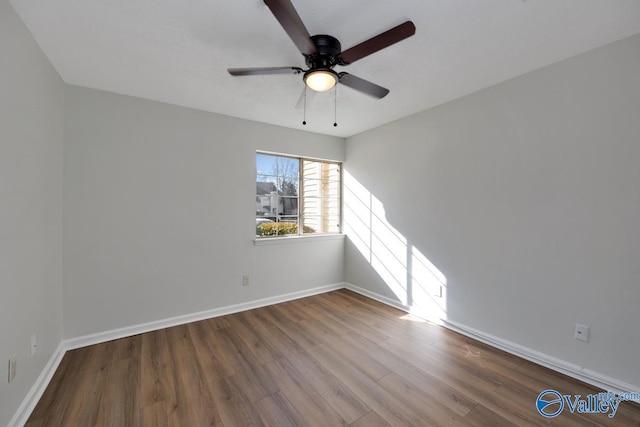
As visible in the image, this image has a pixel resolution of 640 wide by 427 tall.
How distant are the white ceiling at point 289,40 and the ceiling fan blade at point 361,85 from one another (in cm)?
25

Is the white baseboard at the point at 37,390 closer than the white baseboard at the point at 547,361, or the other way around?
the white baseboard at the point at 37,390

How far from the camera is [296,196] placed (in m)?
3.89

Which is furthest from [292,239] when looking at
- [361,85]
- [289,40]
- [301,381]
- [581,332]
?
[581,332]

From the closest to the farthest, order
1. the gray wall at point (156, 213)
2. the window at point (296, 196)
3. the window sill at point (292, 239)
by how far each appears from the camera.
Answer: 1. the gray wall at point (156, 213)
2. the window sill at point (292, 239)
3. the window at point (296, 196)

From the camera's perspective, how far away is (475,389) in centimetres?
187

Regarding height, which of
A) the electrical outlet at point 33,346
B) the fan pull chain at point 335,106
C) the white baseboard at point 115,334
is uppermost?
the fan pull chain at point 335,106

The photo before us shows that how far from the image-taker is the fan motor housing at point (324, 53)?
1.69 meters

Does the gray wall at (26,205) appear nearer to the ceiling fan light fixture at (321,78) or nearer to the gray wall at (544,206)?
the ceiling fan light fixture at (321,78)

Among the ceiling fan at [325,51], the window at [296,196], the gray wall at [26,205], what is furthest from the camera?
the window at [296,196]

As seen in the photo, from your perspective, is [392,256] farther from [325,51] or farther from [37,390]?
[37,390]

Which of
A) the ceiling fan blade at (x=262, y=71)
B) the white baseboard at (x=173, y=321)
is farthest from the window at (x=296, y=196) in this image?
the ceiling fan blade at (x=262, y=71)

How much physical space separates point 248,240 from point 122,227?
1312 millimetres

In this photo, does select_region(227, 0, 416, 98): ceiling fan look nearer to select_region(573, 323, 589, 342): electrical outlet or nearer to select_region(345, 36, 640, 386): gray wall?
select_region(345, 36, 640, 386): gray wall

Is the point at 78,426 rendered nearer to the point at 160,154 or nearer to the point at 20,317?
the point at 20,317
